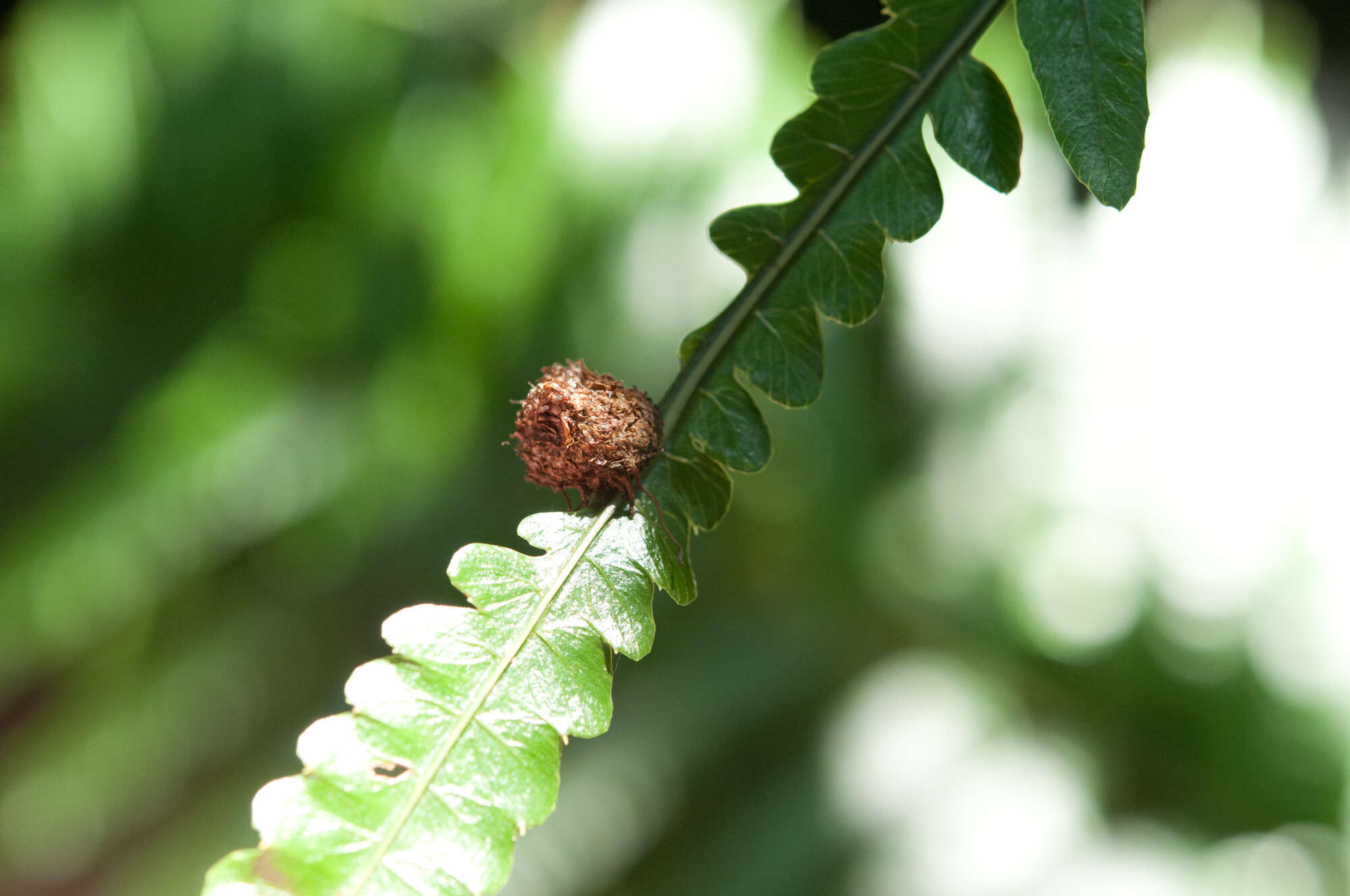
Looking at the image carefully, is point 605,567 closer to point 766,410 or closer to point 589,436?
point 589,436

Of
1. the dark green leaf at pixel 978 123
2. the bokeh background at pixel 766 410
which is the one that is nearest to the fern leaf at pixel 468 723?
the dark green leaf at pixel 978 123

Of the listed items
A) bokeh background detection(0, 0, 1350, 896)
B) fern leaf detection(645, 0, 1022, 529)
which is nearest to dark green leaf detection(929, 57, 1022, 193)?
fern leaf detection(645, 0, 1022, 529)

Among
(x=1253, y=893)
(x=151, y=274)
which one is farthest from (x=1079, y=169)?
(x=151, y=274)

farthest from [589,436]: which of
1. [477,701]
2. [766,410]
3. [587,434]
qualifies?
[766,410]

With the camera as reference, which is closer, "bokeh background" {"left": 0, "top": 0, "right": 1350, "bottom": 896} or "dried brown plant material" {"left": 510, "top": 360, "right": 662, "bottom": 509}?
"dried brown plant material" {"left": 510, "top": 360, "right": 662, "bottom": 509}

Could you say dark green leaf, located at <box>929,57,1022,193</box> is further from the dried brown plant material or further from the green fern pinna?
the dried brown plant material

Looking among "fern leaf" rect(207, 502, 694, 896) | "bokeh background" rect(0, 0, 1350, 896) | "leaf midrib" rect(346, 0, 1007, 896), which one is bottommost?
"fern leaf" rect(207, 502, 694, 896)
